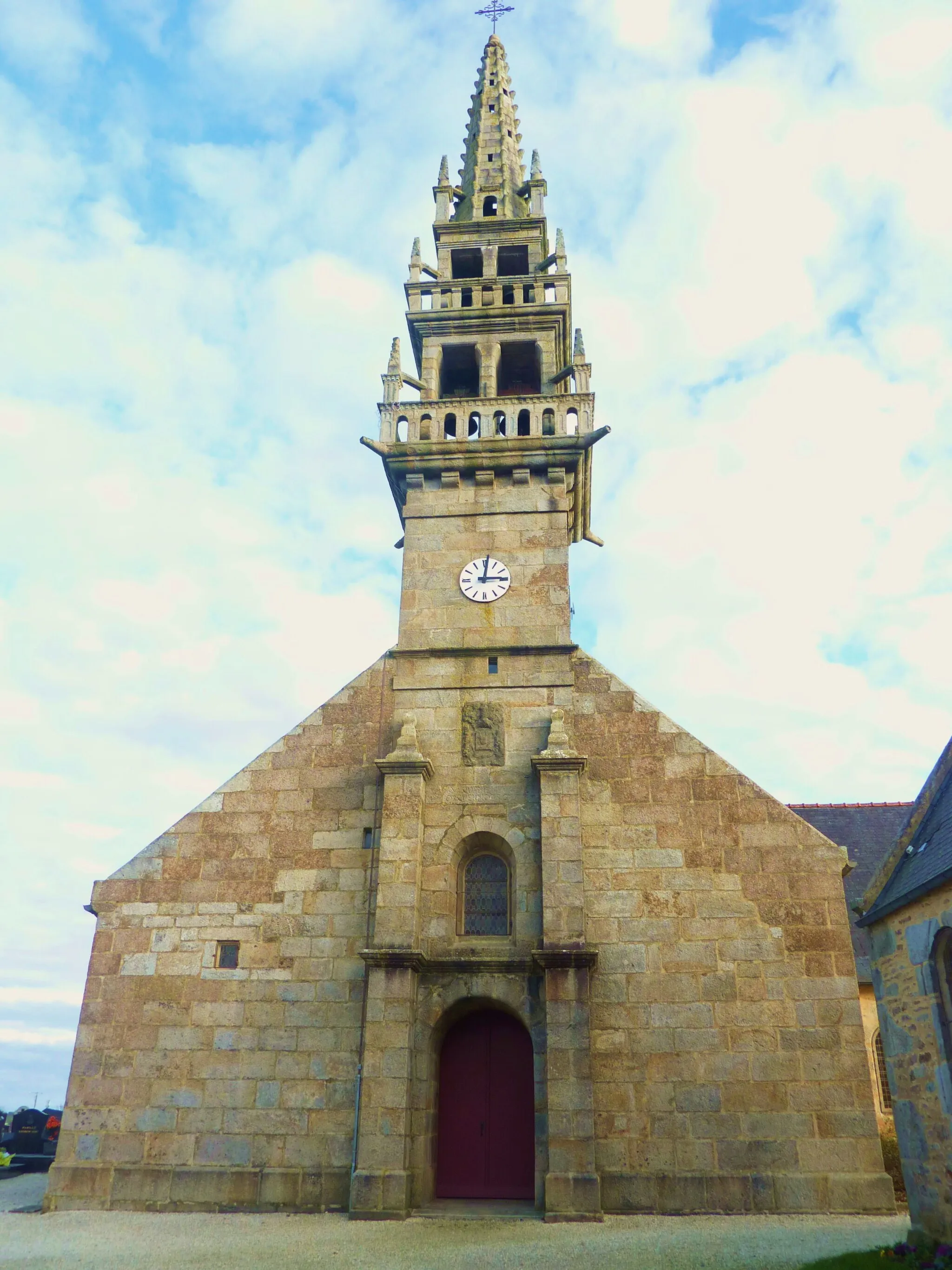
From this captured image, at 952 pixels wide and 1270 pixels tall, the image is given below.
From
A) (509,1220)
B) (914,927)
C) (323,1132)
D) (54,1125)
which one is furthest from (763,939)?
(54,1125)

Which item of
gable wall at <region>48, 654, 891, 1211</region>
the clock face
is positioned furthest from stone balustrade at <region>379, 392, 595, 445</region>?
gable wall at <region>48, 654, 891, 1211</region>

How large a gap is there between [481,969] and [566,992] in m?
1.32

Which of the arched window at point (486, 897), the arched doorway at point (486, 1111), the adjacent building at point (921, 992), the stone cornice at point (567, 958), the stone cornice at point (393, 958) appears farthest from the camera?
the arched window at point (486, 897)

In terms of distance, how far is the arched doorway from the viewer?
42.7 ft

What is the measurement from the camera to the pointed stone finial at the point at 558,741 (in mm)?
14094

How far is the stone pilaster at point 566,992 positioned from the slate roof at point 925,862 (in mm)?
3896

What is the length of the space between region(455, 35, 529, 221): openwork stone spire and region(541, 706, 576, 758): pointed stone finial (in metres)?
12.1

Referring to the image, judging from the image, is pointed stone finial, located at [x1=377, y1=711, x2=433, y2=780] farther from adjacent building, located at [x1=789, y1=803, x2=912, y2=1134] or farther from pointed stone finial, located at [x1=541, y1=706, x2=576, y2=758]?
adjacent building, located at [x1=789, y1=803, x2=912, y2=1134]

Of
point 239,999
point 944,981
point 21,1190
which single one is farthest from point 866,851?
point 21,1190

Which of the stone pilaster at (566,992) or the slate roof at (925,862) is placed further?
the stone pilaster at (566,992)

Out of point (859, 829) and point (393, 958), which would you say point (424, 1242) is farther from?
point (859, 829)

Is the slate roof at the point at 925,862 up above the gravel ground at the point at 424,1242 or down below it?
above

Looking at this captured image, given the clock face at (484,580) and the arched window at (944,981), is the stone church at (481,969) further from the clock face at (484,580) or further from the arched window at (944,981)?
the arched window at (944,981)

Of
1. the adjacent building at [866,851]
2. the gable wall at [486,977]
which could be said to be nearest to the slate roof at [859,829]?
the adjacent building at [866,851]
